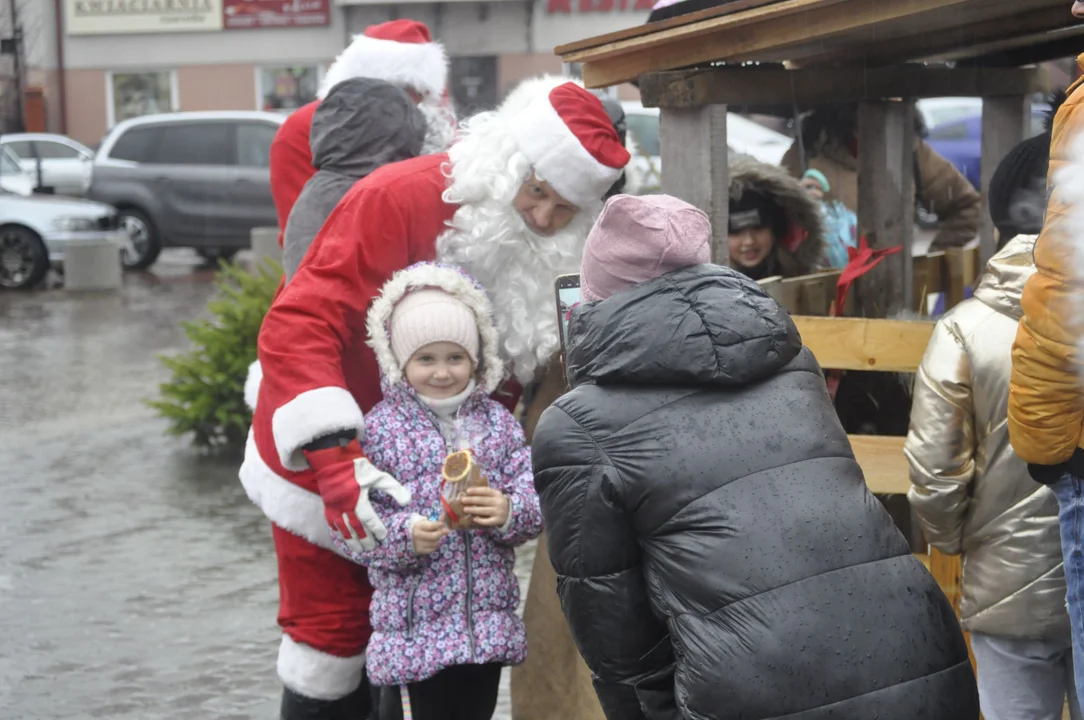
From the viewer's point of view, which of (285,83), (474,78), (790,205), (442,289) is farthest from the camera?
(285,83)

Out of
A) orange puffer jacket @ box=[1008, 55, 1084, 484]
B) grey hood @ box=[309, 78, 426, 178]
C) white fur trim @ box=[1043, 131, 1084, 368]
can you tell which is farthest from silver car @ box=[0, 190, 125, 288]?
white fur trim @ box=[1043, 131, 1084, 368]

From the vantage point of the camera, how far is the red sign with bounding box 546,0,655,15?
102 feet

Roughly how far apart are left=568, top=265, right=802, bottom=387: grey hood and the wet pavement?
7.92ft

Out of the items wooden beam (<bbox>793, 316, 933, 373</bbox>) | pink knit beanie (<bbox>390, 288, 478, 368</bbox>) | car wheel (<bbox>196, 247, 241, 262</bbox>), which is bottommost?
car wheel (<bbox>196, 247, 241, 262</bbox>)

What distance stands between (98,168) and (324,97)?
14.9m

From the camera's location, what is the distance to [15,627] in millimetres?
5531

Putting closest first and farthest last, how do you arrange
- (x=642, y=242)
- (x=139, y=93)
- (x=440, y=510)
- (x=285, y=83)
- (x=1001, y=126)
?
(x=642, y=242) < (x=440, y=510) < (x=1001, y=126) < (x=285, y=83) < (x=139, y=93)

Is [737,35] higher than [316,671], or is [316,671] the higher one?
[737,35]

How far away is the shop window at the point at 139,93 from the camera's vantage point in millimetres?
32938

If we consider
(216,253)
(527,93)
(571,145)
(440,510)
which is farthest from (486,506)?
(216,253)

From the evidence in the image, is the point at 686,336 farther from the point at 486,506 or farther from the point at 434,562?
the point at 434,562

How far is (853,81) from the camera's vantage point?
4.42 meters

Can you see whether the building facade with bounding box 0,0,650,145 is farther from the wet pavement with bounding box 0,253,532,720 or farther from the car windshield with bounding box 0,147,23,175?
the wet pavement with bounding box 0,253,532,720

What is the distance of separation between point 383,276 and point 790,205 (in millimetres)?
1688
